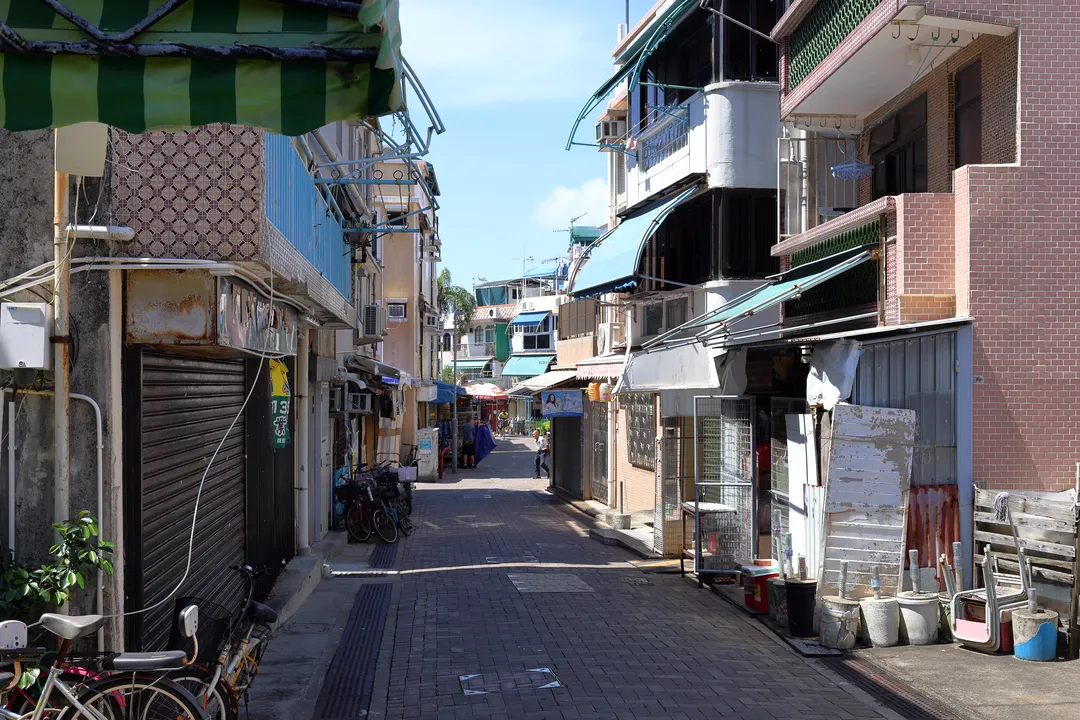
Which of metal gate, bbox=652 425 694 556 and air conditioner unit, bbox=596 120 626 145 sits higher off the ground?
air conditioner unit, bbox=596 120 626 145

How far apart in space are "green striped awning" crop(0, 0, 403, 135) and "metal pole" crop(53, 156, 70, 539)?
9.84 ft

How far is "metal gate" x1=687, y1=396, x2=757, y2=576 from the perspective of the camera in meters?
15.4

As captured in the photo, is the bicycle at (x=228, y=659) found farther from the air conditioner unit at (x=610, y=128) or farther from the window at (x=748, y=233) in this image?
the air conditioner unit at (x=610, y=128)

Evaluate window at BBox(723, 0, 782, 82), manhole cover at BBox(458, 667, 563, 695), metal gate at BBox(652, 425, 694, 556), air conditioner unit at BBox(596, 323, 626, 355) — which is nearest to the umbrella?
air conditioner unit at BBox(596, 323, 626, 355)

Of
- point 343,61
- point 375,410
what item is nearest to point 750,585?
point 343,61

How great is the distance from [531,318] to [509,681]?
56110mm

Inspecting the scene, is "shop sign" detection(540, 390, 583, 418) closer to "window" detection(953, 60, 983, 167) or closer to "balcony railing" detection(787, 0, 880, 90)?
"balcony railing" detection(787, 0, 880, 90)

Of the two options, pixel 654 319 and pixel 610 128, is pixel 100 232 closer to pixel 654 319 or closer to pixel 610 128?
pixel 654 319

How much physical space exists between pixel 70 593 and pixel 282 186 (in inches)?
170

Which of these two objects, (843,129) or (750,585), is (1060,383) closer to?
(750,585)

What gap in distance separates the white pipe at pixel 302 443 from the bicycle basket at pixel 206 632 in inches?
378

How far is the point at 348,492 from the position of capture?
21.4 meters

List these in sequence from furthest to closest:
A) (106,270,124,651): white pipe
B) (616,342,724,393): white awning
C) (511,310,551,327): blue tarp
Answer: (511,310,551,327): blue tarp, (616,342,724,393): white awning, (106,270,124,651): white pipe

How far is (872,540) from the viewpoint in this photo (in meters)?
11.5
